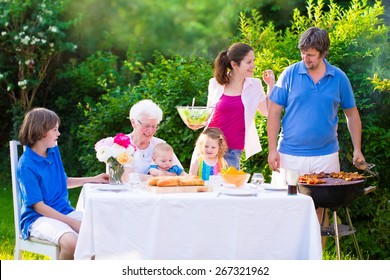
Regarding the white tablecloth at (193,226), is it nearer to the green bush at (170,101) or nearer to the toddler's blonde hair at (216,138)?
the toddler's blonde hair at (216,138)

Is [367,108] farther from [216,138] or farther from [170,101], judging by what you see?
[170,101]

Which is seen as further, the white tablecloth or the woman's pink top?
the woman's pink top

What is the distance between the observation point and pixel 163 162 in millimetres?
4762

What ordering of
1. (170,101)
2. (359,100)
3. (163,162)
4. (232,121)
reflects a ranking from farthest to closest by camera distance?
1. (170,101)
2. (359,100)
3. (232,121)
4. (163,162)

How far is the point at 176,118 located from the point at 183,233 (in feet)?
8.19

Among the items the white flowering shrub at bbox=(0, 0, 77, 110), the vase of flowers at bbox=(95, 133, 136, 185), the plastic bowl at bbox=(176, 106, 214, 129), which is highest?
the white flowering shrub at bbox=(0, 0, 77, 110)

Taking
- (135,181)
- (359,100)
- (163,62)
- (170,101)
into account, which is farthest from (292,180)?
(163,62)

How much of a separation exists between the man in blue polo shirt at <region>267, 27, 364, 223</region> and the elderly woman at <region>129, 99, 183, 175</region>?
69cm

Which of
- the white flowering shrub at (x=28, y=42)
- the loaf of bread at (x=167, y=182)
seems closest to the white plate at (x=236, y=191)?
the loaf of bread at (x=167, y=182)

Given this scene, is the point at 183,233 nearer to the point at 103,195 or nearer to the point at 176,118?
the point at 103,195

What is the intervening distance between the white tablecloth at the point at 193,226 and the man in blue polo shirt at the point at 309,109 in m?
0.72

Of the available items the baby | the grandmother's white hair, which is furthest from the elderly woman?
the baby

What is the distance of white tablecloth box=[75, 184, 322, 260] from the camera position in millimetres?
4059

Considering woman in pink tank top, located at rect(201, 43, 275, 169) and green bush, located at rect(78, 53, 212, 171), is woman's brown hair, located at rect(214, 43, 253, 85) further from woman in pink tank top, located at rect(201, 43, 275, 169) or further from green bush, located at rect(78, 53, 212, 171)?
green bush, located at rect(78, 53, 212, 171)
